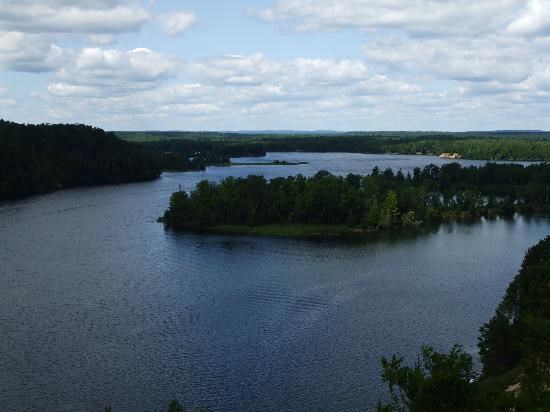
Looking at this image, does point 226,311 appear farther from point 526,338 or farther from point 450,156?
point 450,156

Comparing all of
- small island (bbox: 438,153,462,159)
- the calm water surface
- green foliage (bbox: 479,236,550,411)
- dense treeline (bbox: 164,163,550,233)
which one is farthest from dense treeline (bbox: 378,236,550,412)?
small island (bbox: 438,153,462,159)

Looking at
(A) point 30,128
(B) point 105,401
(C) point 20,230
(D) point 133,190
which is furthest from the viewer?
(A) point 30,128

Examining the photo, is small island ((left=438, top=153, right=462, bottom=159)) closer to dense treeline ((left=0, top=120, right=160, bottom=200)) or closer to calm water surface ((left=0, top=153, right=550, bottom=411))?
dense treeline ((left=0, top=120, right=160, bottom=200))

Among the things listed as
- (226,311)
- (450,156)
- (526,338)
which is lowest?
(226,311)

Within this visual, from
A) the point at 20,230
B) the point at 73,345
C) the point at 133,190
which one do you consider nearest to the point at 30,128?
the point at 133,190

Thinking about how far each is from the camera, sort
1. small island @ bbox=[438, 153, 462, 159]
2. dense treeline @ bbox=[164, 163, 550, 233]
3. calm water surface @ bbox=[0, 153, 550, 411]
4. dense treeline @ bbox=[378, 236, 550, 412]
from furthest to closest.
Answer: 1. small island @ bbox=[438, 153, 462, 159]
2. dense treeline @ bbox=[164, 163, 550, 233]
3. calm water surface @ bbox=[0, 153, 550, 411]
4. dense treeline @ bbox=[378, 236, 550, 412]

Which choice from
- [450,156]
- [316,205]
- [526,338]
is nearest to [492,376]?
[526,338]

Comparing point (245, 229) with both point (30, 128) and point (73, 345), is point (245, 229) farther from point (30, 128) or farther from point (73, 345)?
point (30, 128)
